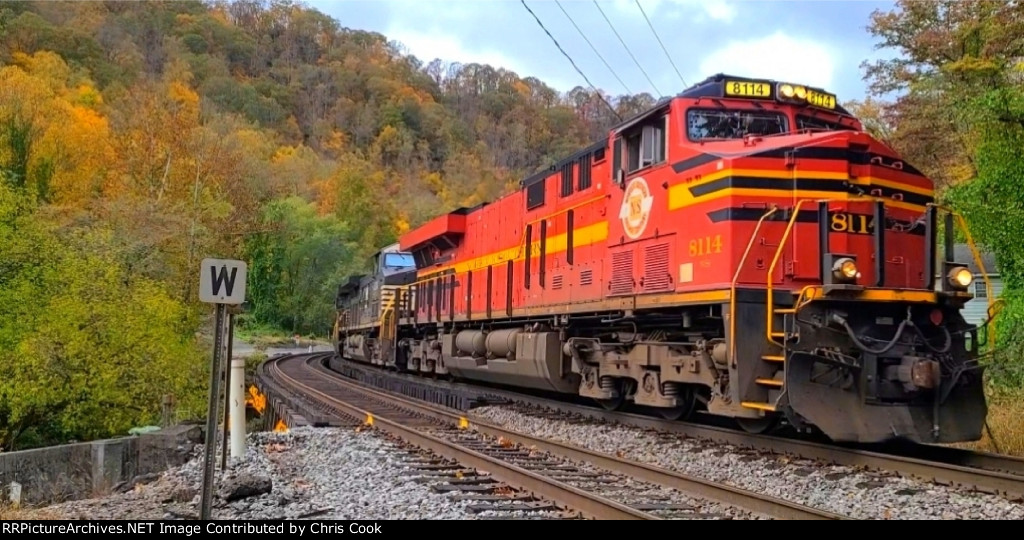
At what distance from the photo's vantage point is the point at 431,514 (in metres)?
6.04

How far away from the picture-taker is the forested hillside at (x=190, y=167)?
15.7 metres

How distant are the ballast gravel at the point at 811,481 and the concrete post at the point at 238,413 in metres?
4.00

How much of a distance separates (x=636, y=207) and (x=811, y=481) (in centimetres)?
398

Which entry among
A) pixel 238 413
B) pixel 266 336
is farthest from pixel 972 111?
pixel 266 336

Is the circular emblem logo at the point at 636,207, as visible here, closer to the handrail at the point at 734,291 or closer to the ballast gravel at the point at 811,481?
the handrail at the point at 734,291

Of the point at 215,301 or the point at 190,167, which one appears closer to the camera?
the point at 215,301

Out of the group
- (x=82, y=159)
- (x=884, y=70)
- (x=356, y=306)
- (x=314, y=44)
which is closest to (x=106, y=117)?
(x=82, y=159)

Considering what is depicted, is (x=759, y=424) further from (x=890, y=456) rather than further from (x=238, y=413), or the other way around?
(x=238, y=413)

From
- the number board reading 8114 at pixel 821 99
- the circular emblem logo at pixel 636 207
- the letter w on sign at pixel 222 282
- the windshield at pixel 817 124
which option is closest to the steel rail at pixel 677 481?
the circular emblem logo at pixel 636 207

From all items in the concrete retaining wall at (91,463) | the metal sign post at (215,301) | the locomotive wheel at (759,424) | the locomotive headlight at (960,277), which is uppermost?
the locomotive headlight at (960,277)

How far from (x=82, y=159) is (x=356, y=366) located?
22283mm

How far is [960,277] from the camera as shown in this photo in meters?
7.97

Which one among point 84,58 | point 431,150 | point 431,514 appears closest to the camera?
point 431,514
